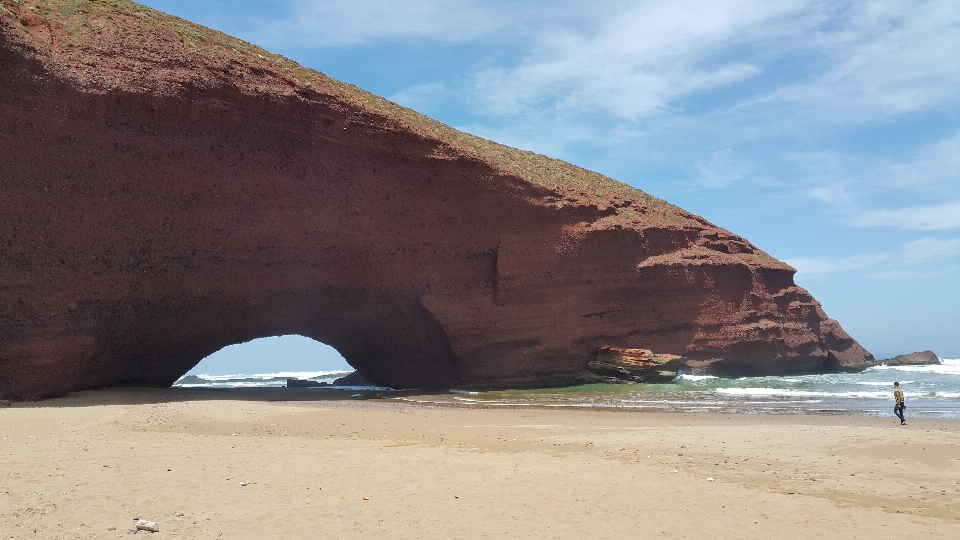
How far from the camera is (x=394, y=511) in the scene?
18.8ft

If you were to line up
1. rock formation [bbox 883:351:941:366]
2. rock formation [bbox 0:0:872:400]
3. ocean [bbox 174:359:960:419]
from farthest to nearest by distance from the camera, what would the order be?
rock formation [bbox 883:351:941:366], ocean [bbox 174:359:960:419], rock formation [bbox 0:0:872:400]

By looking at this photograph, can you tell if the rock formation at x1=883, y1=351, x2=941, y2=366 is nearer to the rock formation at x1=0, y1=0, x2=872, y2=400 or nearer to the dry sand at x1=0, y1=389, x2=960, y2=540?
the rock formation at x1=0, y1=0, x2=872, y2=400

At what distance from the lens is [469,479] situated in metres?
6.99

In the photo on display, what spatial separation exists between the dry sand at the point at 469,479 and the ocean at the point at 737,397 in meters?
4.17

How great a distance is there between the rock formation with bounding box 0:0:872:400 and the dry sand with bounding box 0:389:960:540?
19.8 feet

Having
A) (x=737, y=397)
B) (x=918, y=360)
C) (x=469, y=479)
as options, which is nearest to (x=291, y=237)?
(x=737, y=397)

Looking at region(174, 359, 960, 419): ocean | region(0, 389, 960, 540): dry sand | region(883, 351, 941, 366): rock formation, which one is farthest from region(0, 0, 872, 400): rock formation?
region(883, 351, 941, 366): rock formation

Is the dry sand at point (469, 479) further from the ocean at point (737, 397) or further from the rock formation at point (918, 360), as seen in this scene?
the rock formation at point (918, 360)

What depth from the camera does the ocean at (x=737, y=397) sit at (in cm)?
1633

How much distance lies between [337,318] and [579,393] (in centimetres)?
853

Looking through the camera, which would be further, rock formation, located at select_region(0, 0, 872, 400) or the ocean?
the ocean

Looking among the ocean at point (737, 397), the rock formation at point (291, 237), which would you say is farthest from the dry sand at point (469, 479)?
the rock formation at point (291, 237)

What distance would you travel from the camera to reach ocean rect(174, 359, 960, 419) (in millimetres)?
16328

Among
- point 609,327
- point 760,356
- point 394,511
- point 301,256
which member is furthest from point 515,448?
point 760,356
